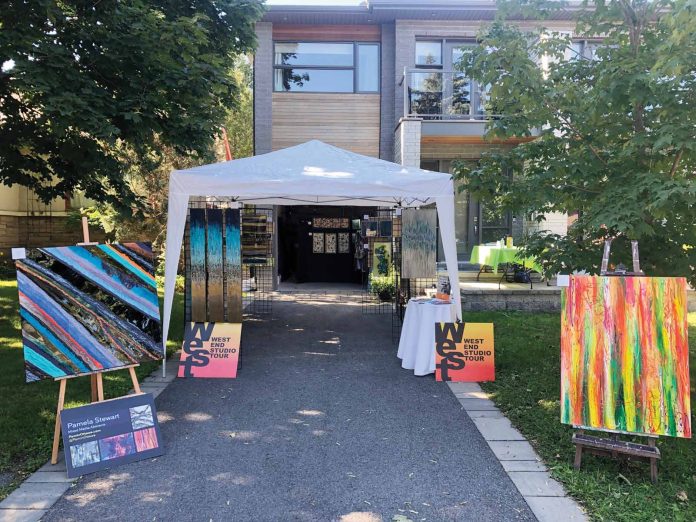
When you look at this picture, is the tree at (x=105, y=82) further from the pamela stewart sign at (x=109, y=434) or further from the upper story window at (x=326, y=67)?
the upper story window at (x=326, y=67)

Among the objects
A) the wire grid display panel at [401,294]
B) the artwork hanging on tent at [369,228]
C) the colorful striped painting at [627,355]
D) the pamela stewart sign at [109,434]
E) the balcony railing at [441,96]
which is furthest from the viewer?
the balcony railing at [441,96]

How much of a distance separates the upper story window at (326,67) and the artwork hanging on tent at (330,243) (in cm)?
396

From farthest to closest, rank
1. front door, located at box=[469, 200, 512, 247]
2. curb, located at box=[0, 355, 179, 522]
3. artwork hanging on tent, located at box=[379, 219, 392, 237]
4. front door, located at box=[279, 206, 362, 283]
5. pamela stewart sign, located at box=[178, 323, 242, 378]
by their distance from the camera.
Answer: front door, located at box=[279, 206, 362, 283] < front door, located at box=[469, 200, 512, 247] < artwork hanging on tent, located at box=[379, 219, 392, 237] < pamela stewart sign, located at box=[178, 323, 242, 378] < curb, located at box=[0, 355, 179, 522]

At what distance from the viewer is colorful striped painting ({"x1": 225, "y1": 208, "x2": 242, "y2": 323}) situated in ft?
22.7

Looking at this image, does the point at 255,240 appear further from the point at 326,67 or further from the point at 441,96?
the point at 326,67

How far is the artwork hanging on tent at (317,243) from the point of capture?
1473 centimetres

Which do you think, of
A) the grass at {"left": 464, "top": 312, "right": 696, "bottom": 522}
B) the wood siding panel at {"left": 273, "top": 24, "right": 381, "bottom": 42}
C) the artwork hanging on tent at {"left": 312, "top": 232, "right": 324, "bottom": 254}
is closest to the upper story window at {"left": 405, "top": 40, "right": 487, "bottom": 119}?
the wood siding panel at {"left": 273, "top": 24, "right": 381, "bottom": 42}

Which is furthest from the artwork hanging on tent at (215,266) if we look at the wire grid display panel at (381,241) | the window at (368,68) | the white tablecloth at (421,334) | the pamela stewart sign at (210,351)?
the window at (368,68)

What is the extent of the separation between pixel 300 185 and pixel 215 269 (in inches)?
71.1

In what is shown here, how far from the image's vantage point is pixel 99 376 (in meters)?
3.90

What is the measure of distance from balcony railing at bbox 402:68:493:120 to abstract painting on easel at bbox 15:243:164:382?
30.4 ft

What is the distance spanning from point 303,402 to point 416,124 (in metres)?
8.05

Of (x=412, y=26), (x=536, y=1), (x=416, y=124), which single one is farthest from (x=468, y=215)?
(x=536, y=1)

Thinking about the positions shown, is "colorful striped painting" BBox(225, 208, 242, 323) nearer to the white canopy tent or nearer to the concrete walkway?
the white canopy tent
